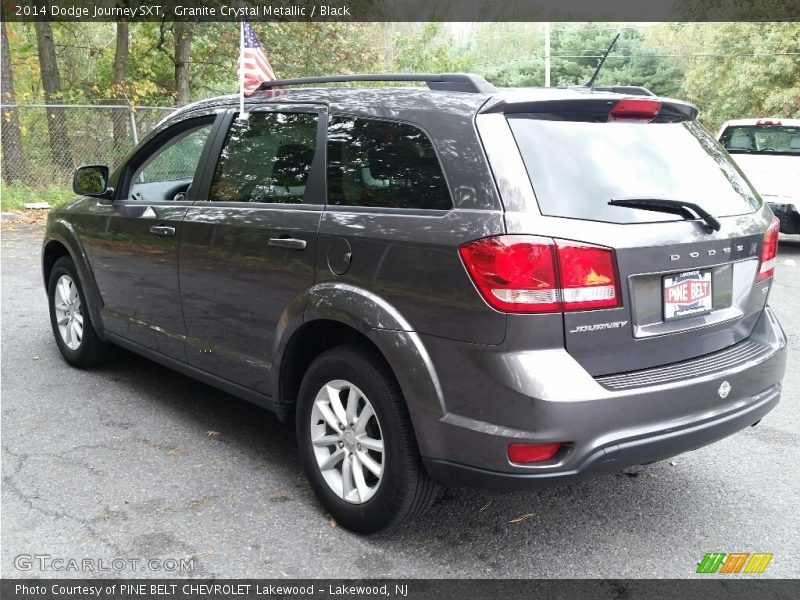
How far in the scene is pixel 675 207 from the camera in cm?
Answer: 291

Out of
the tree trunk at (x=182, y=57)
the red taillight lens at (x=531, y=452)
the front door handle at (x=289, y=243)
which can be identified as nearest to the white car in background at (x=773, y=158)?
the front door handle at (x=289, y=243)

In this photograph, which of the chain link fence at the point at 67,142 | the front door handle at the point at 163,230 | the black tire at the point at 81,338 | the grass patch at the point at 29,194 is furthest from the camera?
the chain link fence at the point at 67,142

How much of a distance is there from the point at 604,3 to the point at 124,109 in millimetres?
40123

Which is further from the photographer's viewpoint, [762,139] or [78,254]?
[762,139]

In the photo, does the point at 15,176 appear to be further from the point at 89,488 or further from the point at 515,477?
the point at 515,477

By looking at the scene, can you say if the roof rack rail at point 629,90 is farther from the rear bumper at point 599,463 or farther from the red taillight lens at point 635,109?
the rear bumper at point 599,463

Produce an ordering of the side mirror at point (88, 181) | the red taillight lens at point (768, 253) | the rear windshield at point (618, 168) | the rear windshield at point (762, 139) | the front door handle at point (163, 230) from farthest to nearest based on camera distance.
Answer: the rear windshield at point (762, 139) → the side mirror at point (88, 181) → the front door handle at point (163, 230) → the red taillight lens at point (768, 253) → the rear windshield at point (618, 168)

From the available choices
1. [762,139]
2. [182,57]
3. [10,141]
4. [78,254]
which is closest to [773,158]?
[762,139]

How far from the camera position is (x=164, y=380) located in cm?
529

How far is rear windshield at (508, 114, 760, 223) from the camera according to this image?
9.13 ft

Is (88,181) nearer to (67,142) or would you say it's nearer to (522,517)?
(522,517)

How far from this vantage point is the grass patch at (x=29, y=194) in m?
15.0

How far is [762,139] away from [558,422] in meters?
11.4

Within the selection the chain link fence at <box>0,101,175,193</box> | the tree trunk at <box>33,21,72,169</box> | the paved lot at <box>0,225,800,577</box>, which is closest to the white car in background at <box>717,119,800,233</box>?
the paved lot at <box>0,225,800,577</box>
